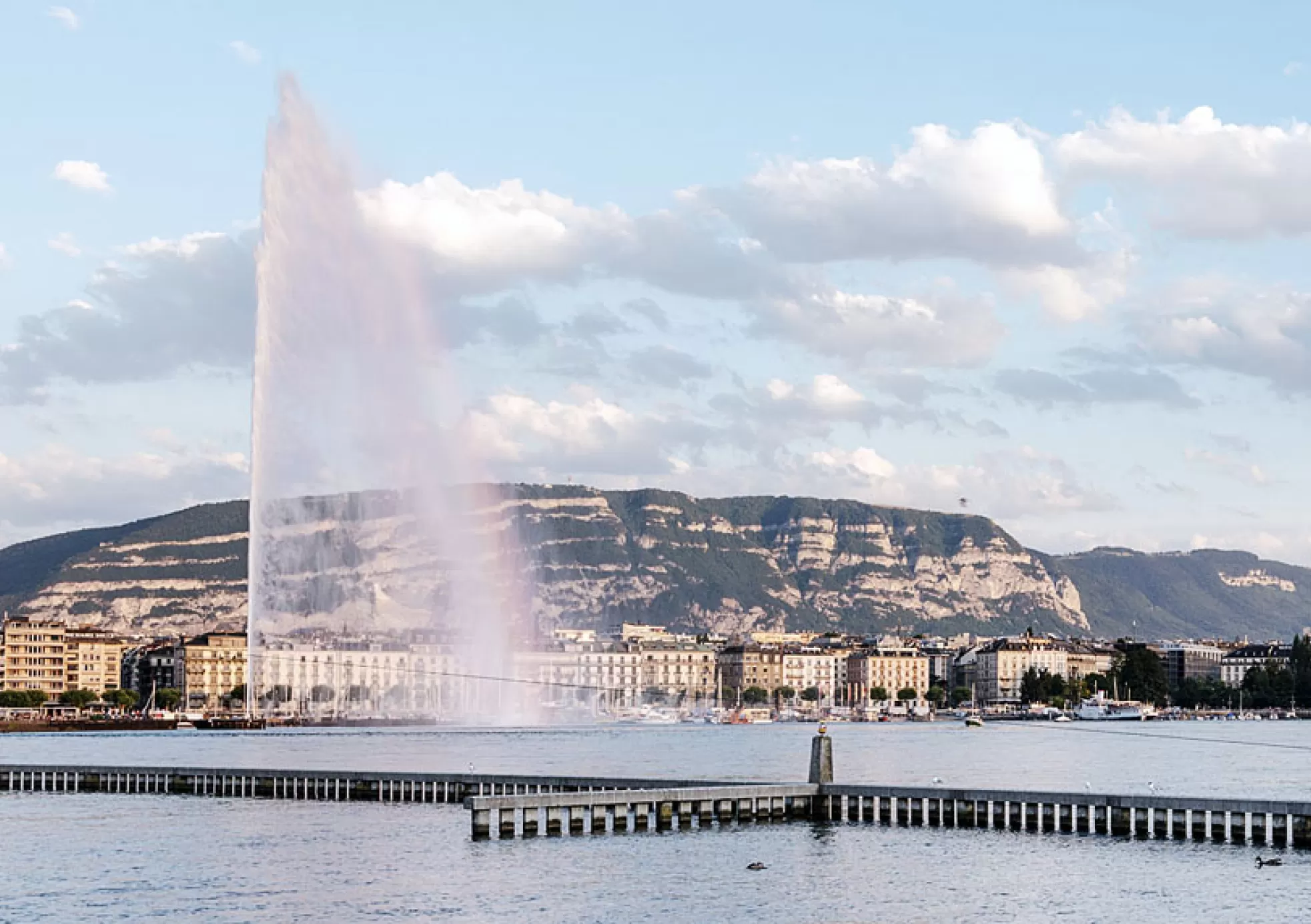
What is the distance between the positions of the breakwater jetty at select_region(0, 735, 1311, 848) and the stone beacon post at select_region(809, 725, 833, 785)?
48mm

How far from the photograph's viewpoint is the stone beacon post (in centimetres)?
5912

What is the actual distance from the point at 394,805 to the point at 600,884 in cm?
2169

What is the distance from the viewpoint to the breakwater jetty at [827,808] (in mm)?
52312

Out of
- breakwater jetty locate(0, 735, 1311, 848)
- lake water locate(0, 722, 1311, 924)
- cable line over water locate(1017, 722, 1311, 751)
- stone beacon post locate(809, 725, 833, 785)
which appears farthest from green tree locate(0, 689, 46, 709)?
stone beacon post locate(809, 725, 833, 785)

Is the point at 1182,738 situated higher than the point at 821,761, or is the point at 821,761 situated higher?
the point at 821,761

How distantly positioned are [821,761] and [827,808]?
6.02 ft

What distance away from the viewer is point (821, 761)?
59.9m

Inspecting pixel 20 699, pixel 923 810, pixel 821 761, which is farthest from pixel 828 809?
pixel 20 699

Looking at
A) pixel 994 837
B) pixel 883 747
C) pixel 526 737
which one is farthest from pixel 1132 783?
pixel 526 737

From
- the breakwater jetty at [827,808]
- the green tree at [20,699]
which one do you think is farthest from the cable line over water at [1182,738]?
the green tree at [20,699]

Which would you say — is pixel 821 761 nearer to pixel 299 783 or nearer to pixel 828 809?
pixel 828 809

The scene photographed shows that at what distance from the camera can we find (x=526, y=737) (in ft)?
474

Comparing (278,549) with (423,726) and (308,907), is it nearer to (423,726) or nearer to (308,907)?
(423,726)

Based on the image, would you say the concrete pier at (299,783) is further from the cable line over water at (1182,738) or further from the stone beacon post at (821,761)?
the cable line over water at (1182,738)
